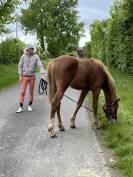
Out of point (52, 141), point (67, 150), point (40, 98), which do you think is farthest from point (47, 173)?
point (40, 98)

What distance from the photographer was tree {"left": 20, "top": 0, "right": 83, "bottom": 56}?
7350cm

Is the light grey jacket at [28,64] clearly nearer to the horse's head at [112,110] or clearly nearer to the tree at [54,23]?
the horse's head at [112,110]

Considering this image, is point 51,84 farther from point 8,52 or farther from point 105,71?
point 8,52

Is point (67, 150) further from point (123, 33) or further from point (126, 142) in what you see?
point (123, 33)

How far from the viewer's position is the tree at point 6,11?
3030cm

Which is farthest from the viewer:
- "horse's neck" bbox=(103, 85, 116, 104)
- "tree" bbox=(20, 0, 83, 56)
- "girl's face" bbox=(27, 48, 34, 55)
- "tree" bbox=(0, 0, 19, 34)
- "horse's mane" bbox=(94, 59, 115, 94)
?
"tree" bbox=(20, 0, 83, 56)

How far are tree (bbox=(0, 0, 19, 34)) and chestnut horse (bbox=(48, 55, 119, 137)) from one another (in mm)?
19555

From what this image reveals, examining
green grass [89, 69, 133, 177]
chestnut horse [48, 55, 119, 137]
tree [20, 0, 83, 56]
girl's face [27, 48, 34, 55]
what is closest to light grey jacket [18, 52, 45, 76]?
girl's face [27, 48, 34, 55]

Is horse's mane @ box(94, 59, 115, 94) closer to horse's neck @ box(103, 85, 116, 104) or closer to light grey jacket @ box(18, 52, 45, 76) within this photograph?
horse's neck @ box(103, 85, 116, 104)

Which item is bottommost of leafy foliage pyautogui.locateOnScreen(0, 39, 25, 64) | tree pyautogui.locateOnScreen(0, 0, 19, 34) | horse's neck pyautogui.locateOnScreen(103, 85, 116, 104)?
leafy foliage pyautogui.locateOnScreen(0, 39, 25, 64)

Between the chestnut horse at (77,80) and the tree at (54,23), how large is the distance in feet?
203

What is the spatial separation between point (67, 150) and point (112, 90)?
2.94 metres

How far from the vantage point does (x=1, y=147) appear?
912 centimetres

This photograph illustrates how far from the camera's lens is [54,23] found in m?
73.9
